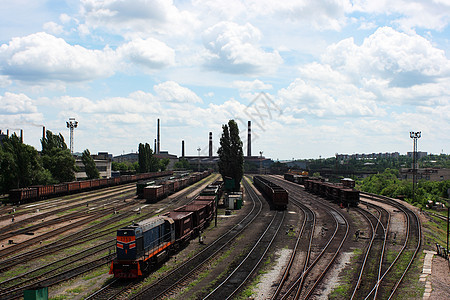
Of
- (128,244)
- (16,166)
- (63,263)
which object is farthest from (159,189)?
(128,244)

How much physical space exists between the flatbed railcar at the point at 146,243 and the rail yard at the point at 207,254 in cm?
6

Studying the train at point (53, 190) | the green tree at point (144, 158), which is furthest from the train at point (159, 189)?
the green tree at point (144, 158)

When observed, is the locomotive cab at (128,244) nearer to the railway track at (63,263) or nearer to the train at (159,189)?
the railway track at (63,263)

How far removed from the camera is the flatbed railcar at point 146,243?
20438 millimetres

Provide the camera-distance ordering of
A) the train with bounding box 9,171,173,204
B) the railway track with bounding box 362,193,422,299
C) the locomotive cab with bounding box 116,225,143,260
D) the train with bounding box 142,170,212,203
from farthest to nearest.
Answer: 1. the train with bounding box 142,170,212,203
2. the train with bounding box 9,171,173,204
3. the locomotive cab with bounding box 116,225,143,260
4. the railway track with bounding box 362,193,422,299

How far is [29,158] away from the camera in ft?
198

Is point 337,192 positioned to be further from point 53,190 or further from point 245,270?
point 53,190

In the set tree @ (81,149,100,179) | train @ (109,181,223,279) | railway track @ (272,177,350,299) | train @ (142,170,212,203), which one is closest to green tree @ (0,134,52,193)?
train @ (142,170,212,203)

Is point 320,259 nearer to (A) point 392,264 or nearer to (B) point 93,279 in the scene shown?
(A) point 392,264

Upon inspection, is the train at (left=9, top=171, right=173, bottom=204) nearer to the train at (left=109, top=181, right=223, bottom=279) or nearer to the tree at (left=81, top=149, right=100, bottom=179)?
the tree at (left=81, top=149, right=100, bottom=179)

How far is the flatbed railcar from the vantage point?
20.4m

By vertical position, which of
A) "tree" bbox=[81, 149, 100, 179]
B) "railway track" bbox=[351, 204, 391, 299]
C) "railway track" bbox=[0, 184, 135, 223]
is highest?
"tree" bbox=[81, 149, 100, 179]

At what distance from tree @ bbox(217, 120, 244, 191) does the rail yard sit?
21124 millimetres

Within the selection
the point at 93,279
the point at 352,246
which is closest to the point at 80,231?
the point at 93,279
